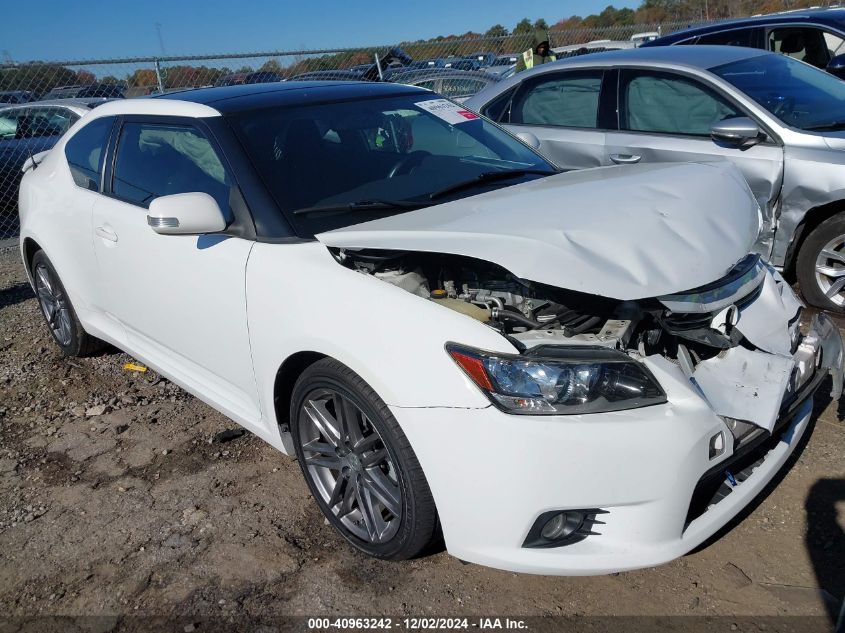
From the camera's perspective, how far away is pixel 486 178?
3412mm

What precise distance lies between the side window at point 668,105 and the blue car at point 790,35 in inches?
108

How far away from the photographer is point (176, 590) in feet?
8.95

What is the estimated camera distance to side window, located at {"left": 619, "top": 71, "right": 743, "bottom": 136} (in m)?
5.16

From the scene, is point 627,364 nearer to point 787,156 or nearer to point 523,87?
point 787,156

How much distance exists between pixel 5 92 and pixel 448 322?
1282cm

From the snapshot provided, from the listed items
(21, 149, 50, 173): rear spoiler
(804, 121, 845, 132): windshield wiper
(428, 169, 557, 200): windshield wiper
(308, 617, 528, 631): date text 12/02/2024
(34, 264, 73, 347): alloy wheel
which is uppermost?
(21, 149, 50, 173): rear spoiler

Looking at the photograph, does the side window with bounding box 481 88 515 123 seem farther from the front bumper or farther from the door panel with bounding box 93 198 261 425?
the front bumper

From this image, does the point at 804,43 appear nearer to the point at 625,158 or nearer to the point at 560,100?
the point at 560,100

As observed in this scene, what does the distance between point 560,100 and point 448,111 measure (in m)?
2.35

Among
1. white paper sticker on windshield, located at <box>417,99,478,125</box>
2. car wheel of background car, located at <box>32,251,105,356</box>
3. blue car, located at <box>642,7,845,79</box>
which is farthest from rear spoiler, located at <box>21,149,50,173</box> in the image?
blue car, located at <box>642,7,845,79</box>

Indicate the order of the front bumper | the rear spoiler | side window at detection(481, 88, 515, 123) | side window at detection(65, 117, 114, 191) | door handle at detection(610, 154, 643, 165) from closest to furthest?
the front bumper → side window at detection(65, 117, 114, 191) → the rear spoiler → door handle at detection(610, 154, 643, 165) → side window at detection(481, 88, 515, 123)

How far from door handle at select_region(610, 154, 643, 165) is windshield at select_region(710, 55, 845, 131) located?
0.78 m

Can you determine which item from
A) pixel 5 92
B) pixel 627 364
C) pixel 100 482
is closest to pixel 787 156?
pixel 627 364

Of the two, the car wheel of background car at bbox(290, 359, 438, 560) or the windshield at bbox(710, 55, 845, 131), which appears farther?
the windshield at bbox(710, 55, 845, 131)
